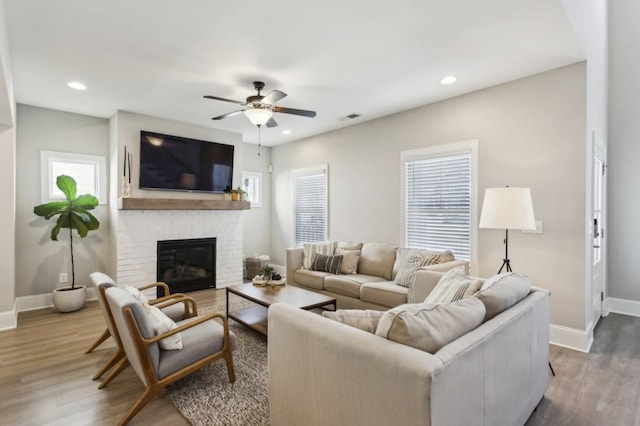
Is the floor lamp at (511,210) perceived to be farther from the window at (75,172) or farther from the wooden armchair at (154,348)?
the window at (75,172)

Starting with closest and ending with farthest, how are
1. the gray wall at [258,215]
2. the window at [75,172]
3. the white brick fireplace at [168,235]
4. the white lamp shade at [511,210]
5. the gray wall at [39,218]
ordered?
the white lamp shade at [511,210], the gray wall at [39,218], the window at [75,172], the white brick fireplace at [168,235], the gray wall at [258,215]

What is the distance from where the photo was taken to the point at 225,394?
2.44m

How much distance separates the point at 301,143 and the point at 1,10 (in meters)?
4.62

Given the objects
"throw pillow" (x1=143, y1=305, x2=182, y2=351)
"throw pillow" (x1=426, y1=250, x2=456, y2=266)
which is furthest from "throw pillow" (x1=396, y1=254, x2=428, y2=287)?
"throw pillow" (x1=143, y1=305, x2=182, y2=351)

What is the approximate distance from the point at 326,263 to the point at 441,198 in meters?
1.78

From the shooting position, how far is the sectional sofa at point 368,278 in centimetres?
368

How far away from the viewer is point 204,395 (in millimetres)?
2430

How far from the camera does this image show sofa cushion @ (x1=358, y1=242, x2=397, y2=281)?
4.42 m

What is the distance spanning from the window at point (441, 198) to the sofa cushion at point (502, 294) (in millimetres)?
1908

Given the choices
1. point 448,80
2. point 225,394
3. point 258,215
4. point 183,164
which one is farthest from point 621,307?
point 183,164

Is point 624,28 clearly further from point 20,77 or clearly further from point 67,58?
point 20,77

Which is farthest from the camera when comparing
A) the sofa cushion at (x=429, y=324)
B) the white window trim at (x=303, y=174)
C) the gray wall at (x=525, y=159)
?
the white window trim at (x=303, y=174)

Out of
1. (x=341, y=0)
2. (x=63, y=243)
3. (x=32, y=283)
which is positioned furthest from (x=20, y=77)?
(x=341, y=0)

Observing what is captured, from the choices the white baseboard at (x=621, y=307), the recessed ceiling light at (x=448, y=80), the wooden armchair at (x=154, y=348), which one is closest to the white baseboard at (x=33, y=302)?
the wooden armchair at (x=154, y=348)
